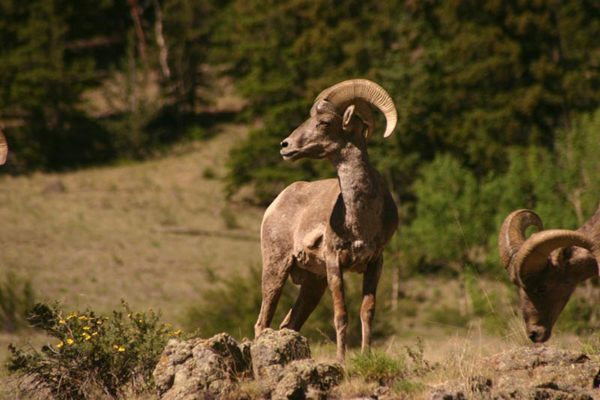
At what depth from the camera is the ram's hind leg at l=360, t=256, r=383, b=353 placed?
8.81 metres

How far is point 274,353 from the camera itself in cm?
813

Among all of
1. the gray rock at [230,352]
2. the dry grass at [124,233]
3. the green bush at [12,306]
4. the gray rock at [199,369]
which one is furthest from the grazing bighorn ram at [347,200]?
the green bush at [12,306]

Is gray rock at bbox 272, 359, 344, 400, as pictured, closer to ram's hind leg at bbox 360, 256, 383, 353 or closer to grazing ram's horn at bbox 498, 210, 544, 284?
ram's hind leg at bbox 360, 256, 383, 353

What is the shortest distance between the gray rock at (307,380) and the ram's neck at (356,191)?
160cm

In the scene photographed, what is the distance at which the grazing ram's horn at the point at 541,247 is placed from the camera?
30.9 ft

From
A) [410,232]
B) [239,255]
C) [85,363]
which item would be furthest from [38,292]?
[85,363]

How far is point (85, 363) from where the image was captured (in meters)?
Answer: 8.89

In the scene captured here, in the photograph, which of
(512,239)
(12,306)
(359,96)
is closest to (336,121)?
(359,96)

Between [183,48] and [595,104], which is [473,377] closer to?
[595,104]

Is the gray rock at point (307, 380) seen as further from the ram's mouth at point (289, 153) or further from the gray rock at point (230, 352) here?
the ram's mouth at point (289, 153)

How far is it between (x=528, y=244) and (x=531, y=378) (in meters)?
2.22

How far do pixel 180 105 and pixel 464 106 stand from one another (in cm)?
2142

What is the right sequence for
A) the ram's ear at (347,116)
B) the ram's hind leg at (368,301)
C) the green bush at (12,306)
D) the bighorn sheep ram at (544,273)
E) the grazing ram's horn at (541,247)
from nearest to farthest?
the ram's hind leg at (368,301), the ram's ear at (347,116), the grazing ram's horn at (541,247), the bighorn sheep ram at (544,273), the green bush at (12,306)

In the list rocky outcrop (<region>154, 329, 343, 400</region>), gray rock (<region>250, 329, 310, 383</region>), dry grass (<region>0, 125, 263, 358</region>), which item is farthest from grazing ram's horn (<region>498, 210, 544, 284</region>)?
dry grass (<region>0, 125, 263, 358</region>)
